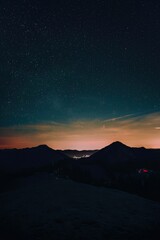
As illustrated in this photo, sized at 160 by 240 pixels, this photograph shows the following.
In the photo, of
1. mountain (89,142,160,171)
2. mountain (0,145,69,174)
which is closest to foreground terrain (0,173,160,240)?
mountain (89,142,160,171)

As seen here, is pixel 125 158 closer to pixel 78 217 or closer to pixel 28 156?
pixel 78 217

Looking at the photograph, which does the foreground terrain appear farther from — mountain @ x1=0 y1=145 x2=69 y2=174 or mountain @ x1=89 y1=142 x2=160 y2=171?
mountain @ x1=0 y1=145 x2=69 y2=174

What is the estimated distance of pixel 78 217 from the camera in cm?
1040

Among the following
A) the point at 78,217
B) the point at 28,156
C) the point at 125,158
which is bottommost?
the point at 78,217

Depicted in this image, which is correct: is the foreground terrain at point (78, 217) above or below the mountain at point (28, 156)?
below

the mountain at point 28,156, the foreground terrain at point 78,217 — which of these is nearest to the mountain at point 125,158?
the mountain at point 28,156

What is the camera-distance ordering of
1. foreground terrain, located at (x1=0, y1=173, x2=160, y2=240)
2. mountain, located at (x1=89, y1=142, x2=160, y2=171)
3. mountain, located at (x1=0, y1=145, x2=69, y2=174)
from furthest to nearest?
mountain, located at (x1=0, y1=145, x2=69, y2=174), mountain, located at (x1=89, y1=142, x2=160, y2=171), foreground terrain, located at (x1=0, y1=173, x2=160, y2=240)

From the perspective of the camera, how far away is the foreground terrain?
8.28 meters

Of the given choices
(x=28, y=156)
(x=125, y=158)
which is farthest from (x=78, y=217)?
(x=28, y=156)

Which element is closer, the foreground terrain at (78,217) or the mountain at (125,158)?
the foreground terrain at (78,217)

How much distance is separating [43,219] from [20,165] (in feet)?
258

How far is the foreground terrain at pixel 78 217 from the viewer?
8281 millimetres

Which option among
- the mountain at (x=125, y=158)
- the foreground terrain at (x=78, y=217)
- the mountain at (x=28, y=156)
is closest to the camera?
the foreground terrain at (x=78, y=217)

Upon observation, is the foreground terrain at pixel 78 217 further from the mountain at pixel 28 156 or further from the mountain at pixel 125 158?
the mountain at pixel 28 156
